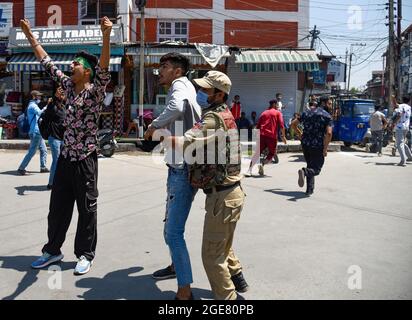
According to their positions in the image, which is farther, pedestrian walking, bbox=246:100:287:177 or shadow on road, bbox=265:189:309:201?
pedestrian walking, bbox=246:100:287:177

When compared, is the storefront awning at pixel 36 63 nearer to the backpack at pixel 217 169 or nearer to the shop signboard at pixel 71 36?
Result: the shop signboard at pixel 71 36

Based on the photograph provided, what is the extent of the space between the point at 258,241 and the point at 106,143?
8518 millimetres

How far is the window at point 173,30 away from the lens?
2216 cm

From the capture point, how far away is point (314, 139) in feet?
27.2

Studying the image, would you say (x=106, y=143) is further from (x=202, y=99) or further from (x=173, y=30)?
(x=173, y=30)

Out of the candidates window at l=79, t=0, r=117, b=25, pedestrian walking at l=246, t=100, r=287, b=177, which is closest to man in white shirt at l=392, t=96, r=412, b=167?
pedestrian walking at l=246, t=100, r=287, b=177

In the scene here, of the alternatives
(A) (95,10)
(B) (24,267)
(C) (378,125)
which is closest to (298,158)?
(C) (378,125)

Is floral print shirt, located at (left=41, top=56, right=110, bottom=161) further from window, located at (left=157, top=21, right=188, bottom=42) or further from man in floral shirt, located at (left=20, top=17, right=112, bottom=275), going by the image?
window, located at (left=157, top=21, right=188, bottom=42)

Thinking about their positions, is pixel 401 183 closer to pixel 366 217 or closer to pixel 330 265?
pixel 366 217

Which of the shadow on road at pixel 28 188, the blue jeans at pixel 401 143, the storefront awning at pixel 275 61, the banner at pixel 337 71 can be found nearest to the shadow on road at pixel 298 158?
the blue jeans at pixel 401 143

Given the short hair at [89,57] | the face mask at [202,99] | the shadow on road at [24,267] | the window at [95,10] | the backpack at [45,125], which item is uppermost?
the window at [95,10]

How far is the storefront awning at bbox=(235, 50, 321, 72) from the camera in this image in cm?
1741

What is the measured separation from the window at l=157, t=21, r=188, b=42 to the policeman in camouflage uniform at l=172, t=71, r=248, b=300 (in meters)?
19.3
